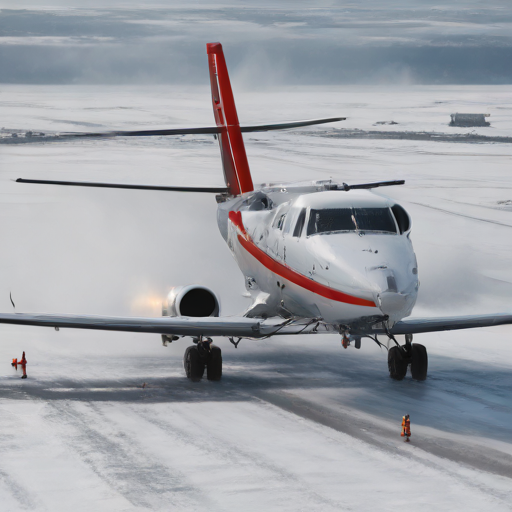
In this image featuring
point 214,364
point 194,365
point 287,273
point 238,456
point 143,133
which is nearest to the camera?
point 238,456

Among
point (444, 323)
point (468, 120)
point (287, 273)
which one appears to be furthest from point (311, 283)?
point (468, 120)

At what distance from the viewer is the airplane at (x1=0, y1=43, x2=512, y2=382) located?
16.6 m

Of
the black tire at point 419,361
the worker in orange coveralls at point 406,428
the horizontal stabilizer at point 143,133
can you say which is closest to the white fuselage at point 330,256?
the worker in orange coveralls at point 406,428

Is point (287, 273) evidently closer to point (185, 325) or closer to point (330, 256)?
point (330, 256)

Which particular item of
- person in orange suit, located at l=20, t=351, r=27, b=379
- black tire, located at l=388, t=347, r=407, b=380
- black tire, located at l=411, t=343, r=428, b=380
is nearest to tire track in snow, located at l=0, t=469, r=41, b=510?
person in orange suit, located at l=20, t=351, r=27, b=379

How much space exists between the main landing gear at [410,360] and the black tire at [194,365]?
4.05 m

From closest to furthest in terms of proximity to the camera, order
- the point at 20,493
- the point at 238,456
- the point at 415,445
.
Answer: the point at 20,493
the point at 238,456
the point at 415,445

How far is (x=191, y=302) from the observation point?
21.7m

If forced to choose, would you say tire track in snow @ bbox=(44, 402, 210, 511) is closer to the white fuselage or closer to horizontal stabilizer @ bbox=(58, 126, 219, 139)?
the white fuselage

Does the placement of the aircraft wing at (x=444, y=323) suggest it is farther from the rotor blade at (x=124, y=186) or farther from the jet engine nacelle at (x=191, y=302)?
the rotor blade at (x=124, y=186)

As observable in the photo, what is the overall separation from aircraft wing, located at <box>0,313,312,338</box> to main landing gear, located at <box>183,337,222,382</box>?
1.72ft

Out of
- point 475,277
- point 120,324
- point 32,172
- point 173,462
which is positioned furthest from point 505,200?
point 173,462

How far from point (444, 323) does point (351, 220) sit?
369cm

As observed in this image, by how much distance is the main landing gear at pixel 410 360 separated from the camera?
20.2 meters
